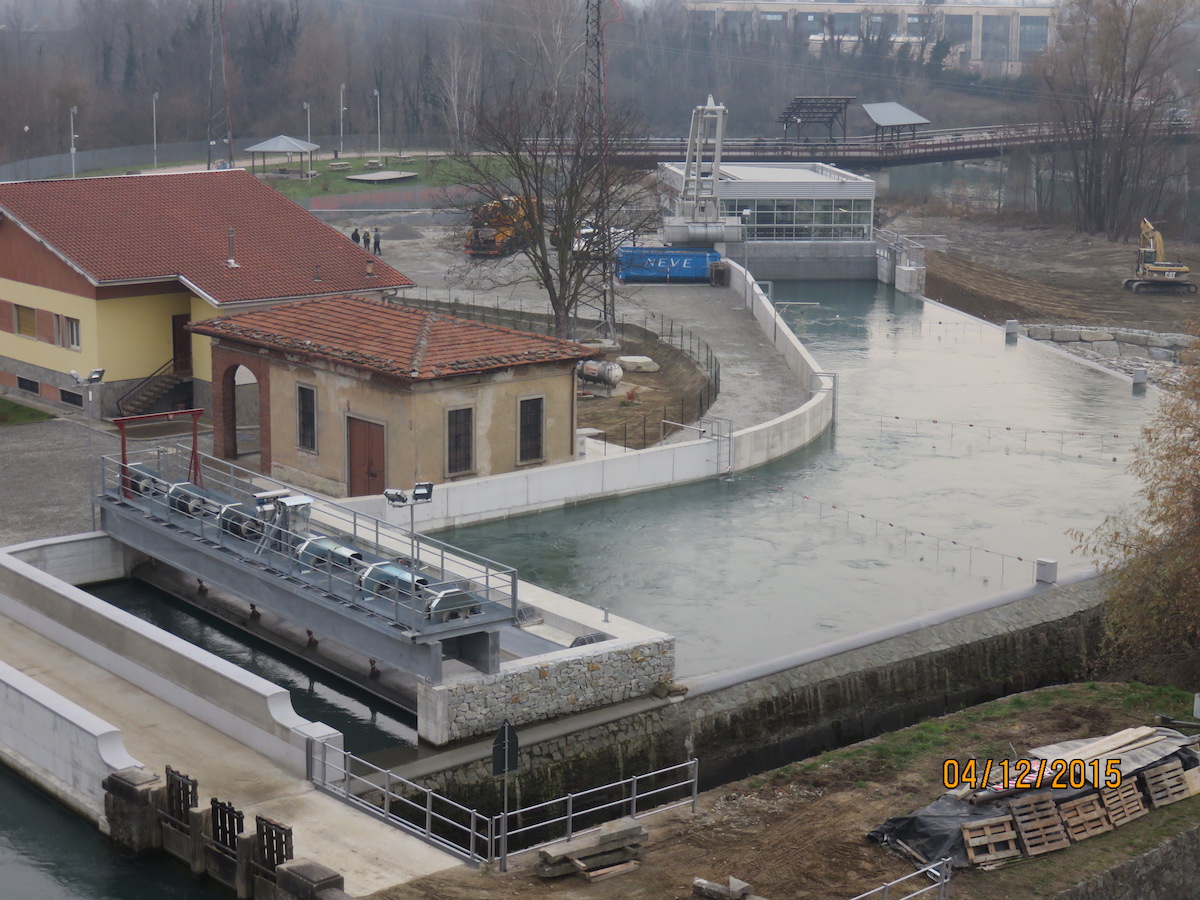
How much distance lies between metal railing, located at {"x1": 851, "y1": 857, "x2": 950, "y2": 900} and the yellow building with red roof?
86.0ft

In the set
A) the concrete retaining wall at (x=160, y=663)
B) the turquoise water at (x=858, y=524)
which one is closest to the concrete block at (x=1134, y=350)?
the turquoise water at (x=858, y=524)

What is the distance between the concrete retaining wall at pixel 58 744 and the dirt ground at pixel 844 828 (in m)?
5.32

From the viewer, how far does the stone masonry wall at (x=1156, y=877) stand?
2019 cm

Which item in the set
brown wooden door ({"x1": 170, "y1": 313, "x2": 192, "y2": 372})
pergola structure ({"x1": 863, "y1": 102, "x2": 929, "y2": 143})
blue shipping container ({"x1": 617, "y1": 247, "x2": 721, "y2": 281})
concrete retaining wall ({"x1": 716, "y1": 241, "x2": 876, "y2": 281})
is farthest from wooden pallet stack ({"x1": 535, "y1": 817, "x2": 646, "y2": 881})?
pergola structure ({"x1": 863, "y1": 102, "x2": 929, "y2": 143})

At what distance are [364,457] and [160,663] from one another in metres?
10.2

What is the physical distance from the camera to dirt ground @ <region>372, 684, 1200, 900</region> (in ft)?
62.9

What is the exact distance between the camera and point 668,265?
69375 mm

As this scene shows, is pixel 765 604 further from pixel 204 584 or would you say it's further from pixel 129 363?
pixel 129 363

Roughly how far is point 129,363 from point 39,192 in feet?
21.4

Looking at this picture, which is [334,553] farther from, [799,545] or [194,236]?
[194,236]

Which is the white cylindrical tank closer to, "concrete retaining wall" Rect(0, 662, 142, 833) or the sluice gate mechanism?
the sluice gate mechanism

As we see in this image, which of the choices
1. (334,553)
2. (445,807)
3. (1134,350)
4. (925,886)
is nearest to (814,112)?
(1134,350)

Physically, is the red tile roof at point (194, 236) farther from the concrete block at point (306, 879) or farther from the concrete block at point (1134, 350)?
the concrete block at point (1134, 350)
